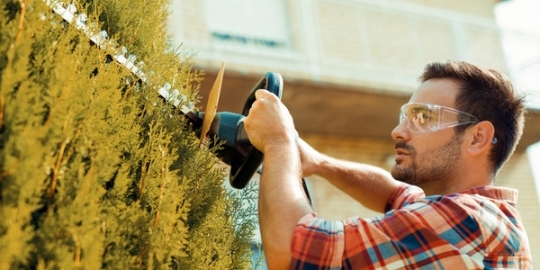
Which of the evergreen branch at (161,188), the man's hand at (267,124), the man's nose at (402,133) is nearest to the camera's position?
the evergreen branch at (161,188)

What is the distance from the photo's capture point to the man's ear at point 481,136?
97.5 inches

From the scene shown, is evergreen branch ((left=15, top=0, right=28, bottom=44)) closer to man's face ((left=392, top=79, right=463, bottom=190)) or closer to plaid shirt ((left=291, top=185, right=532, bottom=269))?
plaid shirt ((left=291, top=185, right=532, bottom=269))

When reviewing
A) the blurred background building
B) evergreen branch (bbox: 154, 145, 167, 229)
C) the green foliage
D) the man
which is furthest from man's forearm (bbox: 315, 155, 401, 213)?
the blurred background building

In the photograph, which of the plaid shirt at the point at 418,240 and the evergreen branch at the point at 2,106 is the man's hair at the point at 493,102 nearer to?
the plaid shirt at the point at 418,240

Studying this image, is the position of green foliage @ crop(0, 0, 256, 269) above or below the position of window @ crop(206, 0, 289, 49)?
below

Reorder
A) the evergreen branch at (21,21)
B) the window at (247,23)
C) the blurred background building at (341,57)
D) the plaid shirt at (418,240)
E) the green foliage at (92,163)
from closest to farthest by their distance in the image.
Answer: the green foliage at (92,163) < the evergreen branch at (21,21) < the plaid shirt at (418,240) < the blurred background building at (341,57) < the window at (247,23)

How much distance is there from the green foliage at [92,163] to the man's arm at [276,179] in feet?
0.45

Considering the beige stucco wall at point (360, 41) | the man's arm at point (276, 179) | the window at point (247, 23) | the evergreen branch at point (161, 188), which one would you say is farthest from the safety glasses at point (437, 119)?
the window at point (247, 23)

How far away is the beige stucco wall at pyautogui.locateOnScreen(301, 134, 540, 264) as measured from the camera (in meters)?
7.67

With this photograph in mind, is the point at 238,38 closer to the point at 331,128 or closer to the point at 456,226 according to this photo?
the point at 331,128

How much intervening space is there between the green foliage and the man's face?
893 millimetres

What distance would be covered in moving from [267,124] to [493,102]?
110 centimetres

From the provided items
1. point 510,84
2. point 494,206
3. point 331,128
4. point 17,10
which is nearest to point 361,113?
point 331,128

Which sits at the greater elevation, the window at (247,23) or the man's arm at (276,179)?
the window at (247,23)
